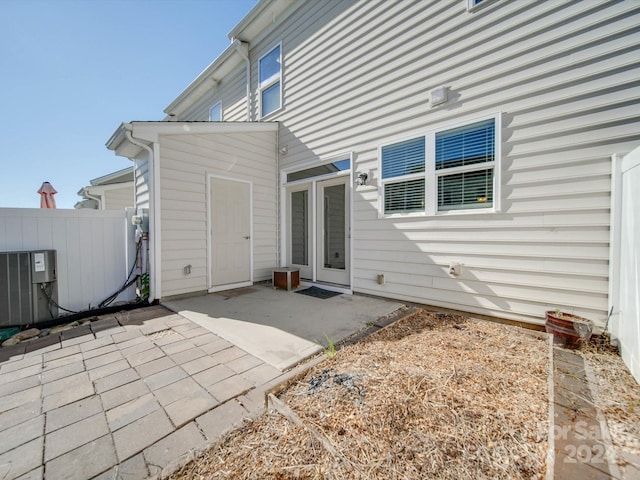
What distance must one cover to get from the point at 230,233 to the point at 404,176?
3.46m

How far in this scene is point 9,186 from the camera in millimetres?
30281

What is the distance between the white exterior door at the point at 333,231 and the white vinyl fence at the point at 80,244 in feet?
11.4

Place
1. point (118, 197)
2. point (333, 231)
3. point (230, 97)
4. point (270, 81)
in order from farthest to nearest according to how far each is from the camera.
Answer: point (118, 197) → point (230, 97) → point (270, 81) → point (333, 231)

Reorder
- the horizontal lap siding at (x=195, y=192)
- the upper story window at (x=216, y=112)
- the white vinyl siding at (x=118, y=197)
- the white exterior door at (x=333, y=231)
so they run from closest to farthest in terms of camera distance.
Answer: the horizontal lap siding at (x=195, y=192), the white exterior door at (x=333, y=231), the upper story window at (x=216, y=112), the white vinyl siding at (x=118, y=197)

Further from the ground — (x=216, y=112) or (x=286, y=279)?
(x=216, y=112)

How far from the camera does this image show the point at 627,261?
7.36 feet

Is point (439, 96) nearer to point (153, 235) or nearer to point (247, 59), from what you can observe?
point (153, 235)

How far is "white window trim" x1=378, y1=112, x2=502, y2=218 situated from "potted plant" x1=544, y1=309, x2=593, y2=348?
1308mm

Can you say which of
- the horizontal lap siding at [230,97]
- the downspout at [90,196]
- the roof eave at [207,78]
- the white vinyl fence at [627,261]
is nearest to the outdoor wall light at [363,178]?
the white vinyl fence at [627,261]

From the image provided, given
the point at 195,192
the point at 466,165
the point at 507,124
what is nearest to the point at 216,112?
the point at 195,192

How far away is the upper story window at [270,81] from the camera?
5.82m

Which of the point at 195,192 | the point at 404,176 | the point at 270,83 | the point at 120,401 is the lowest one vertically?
the point at 120,401

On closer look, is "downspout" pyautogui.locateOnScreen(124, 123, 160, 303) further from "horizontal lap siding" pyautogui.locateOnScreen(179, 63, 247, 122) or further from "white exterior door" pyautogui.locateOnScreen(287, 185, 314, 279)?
"horizontal lap siding" pyautogui.locateOnScreen(179, 63, 247, 122)

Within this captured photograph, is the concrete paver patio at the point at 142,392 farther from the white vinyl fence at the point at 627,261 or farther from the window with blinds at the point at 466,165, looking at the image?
the window with blinds at the point at 466,165
